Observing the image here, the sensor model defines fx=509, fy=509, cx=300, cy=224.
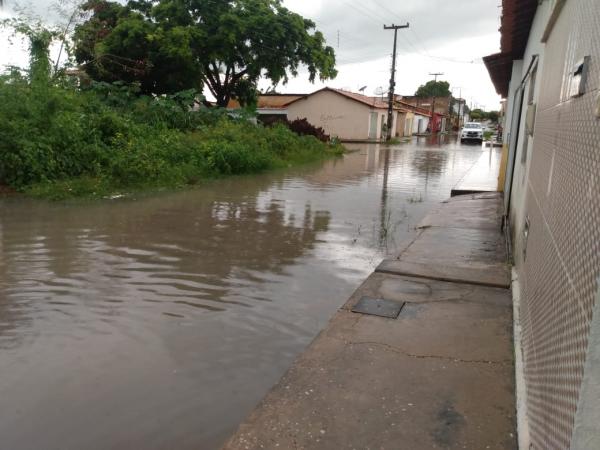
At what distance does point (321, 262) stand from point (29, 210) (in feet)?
18.9

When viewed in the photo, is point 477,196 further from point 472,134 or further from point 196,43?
point 472,134

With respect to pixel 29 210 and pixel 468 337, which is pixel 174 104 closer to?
pixel 29 210

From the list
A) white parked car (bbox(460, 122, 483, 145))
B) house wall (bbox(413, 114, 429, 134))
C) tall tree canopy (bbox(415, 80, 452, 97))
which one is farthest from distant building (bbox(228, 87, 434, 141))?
tall tree canopy (bbox(415, 80, 452, 97))

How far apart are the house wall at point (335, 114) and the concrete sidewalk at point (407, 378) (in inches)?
1368

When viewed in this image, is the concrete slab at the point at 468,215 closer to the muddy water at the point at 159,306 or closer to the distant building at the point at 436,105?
the muddy water at the point at 159,306

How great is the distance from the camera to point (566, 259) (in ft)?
7.15

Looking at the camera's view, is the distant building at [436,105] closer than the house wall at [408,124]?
No

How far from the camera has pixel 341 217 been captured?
9891 mm

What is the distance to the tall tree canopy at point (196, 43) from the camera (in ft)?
79.5

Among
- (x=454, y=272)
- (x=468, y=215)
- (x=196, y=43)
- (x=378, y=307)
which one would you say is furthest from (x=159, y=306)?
(x=196, y=43)

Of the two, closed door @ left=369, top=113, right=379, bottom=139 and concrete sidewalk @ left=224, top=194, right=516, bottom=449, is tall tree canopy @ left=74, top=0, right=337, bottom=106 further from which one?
concrete sidewalk @ left=224, top=194, right=516, bottom=449

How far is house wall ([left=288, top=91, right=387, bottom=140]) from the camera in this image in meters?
38.9

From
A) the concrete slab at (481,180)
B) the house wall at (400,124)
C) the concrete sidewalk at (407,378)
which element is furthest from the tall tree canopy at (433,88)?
the concrete sidewalk at (407,378)

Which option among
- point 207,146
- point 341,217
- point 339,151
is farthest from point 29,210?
point 339,151
